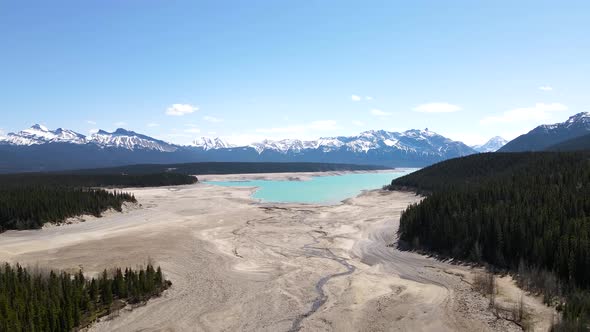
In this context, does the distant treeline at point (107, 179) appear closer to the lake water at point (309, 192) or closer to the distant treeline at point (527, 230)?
the lake water at point (309, 192)

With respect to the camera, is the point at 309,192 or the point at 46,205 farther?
the point at 309,192

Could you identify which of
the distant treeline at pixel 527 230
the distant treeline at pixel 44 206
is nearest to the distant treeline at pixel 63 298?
the distant treeline at pixel 527 230

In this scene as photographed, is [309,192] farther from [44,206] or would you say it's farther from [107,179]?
[44,206]

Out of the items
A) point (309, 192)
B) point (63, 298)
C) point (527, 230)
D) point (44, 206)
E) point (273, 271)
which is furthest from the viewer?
point (309, 192)

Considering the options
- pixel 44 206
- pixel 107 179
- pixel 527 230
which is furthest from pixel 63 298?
pixel 107 179

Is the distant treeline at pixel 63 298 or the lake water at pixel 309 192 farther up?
the distant treeline at pixel 63 298

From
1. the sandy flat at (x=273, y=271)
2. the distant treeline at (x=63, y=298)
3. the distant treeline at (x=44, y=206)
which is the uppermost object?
the distant treeline at (x=44, y=206)

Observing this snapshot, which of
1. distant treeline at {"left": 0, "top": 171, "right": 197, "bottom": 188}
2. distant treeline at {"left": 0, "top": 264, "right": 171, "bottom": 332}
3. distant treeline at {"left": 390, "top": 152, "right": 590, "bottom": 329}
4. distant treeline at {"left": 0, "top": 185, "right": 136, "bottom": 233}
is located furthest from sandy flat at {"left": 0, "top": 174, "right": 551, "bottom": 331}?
distant treeline at {"left": 0, "top": 171, "right": 197, "bottom": 188}
